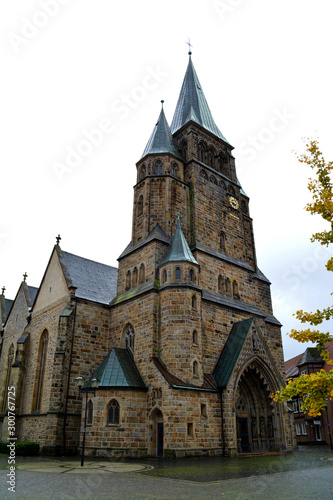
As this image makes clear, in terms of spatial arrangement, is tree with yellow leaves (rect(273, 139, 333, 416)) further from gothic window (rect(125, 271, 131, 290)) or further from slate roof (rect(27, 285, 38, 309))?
slate roof (rect(27, 285, 38, 309))

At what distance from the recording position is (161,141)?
3384 cm

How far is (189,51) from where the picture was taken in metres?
47.3

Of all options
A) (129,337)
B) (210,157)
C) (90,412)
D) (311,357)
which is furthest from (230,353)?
(311,357)

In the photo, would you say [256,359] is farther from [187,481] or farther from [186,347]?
[187,481]

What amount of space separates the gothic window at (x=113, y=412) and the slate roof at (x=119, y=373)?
92 cm

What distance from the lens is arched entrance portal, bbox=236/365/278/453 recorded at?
2441 centimetres

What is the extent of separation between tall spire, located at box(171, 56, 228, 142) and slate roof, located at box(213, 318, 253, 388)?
19.2 metres

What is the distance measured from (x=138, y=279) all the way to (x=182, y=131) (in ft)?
50.2

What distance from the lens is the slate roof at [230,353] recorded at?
75.7 ft

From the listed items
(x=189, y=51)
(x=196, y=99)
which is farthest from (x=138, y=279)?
(x=189, y=51)

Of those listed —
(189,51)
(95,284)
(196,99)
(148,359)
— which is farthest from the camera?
(189,51)

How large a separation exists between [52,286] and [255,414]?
57.6 ft

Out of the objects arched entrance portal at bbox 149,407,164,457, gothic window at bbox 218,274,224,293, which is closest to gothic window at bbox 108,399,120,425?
arched entrance portal at bbox 149,407,164,457

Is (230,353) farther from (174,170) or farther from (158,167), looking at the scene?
(158,167)
